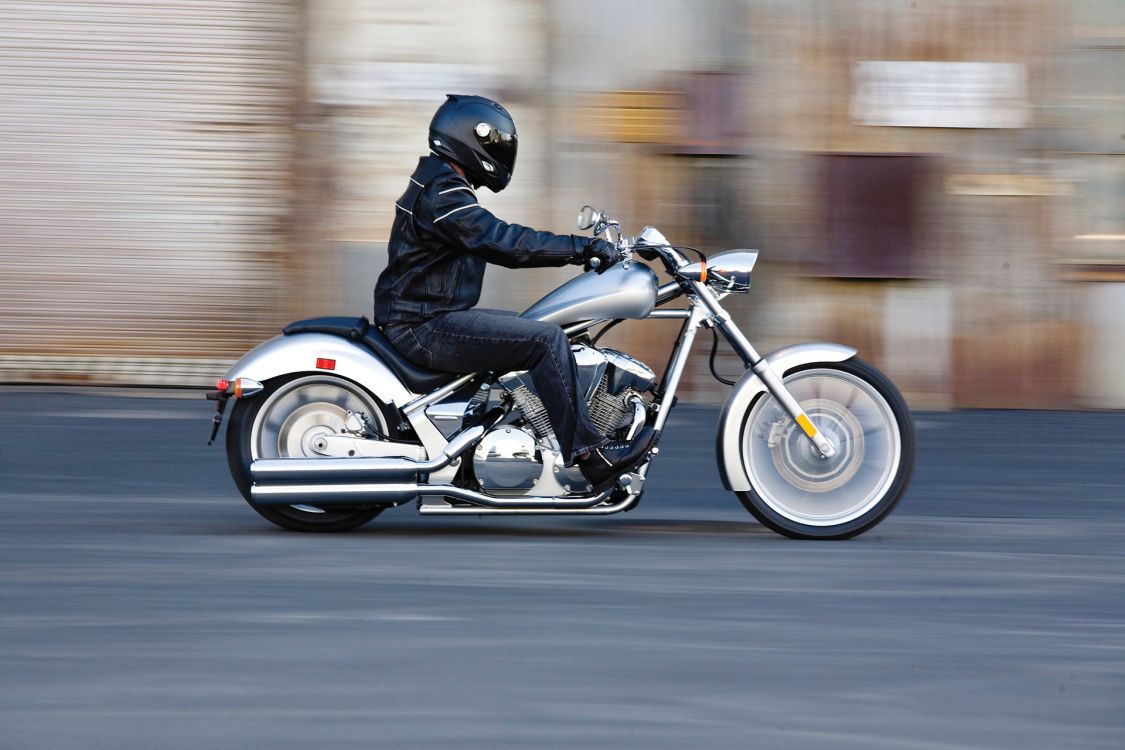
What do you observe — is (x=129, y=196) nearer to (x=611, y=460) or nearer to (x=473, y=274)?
(x=473, y=274)

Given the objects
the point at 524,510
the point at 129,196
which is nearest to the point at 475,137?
the point at 524,510

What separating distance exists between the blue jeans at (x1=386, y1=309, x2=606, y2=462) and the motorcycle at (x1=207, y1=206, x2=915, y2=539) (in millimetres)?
95

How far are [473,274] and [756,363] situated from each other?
110 centimetres

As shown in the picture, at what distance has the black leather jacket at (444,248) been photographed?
651 centimetres

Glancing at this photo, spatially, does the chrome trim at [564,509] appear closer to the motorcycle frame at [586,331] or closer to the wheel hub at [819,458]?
the motorcycle frame at [586,331]

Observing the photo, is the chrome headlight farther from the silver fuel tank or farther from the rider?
the rider

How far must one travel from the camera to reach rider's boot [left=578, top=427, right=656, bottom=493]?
651cm

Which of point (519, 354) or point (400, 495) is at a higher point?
point (519, 354)

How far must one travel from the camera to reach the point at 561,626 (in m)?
5.19

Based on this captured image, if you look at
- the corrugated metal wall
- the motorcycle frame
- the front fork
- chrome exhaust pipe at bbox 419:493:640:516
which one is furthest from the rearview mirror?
the corrugated metal wall

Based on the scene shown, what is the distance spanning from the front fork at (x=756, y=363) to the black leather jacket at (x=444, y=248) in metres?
0.53

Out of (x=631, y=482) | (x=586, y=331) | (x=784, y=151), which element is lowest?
(x=631, y=482)

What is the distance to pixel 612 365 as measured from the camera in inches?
263

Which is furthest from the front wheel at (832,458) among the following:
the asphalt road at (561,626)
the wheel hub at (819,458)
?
the asphalt road at (561,626)
